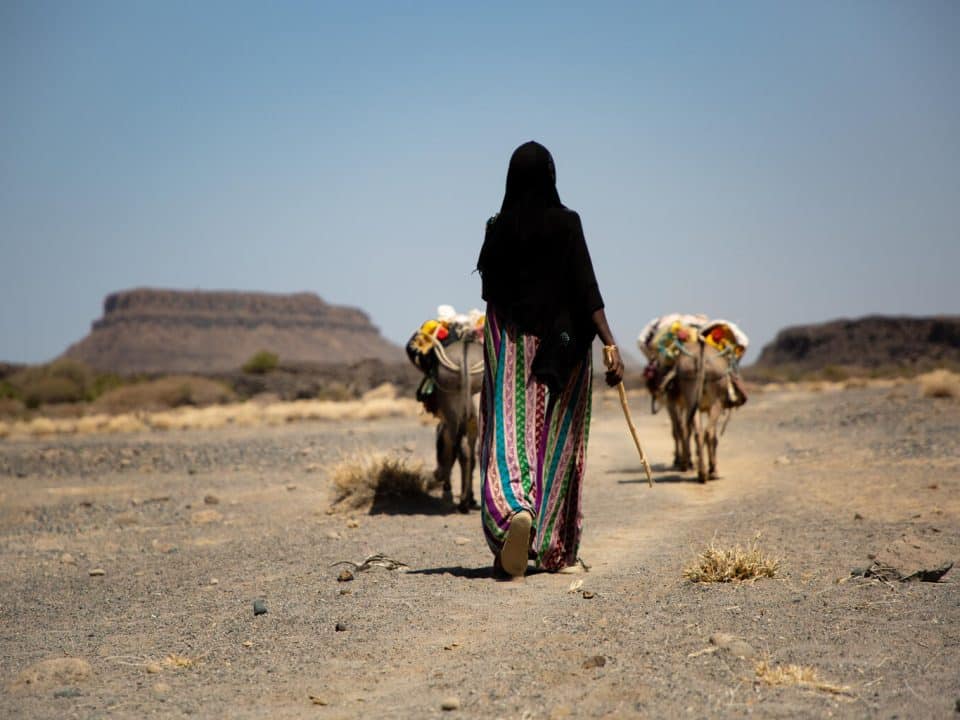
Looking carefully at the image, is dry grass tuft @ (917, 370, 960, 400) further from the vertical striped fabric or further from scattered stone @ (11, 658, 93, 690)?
scattered stone @ (11, 658, 93, 690)

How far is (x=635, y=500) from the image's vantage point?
1289 centimetres

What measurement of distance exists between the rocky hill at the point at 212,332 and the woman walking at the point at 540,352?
133m

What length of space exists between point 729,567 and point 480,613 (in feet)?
5.34

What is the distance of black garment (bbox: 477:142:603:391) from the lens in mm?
7156

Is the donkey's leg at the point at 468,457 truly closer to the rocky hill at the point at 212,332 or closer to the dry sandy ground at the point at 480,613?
the dry sandy ground at the point at 480,613

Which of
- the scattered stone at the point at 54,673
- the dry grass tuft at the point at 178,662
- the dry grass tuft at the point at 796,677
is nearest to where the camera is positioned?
the dry grass tuft at the point at 796,677

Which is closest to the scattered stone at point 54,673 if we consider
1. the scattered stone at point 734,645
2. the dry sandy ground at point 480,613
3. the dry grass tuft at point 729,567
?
the dry sandy ground at point 480,613

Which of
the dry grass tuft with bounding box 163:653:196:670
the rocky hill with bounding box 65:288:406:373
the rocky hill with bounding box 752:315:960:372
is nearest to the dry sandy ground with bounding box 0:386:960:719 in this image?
the dry grass tuft with bounding box 163:653:196:670

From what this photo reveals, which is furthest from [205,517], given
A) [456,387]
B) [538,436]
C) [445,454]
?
[538,436]

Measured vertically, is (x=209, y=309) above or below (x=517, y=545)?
above

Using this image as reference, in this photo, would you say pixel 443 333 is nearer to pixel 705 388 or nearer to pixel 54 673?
pixel 705 388

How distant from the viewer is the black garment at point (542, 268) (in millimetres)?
7156

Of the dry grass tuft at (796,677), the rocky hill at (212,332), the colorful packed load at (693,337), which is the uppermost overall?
the rocky hill at (212,332)

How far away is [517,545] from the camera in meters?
6.91
